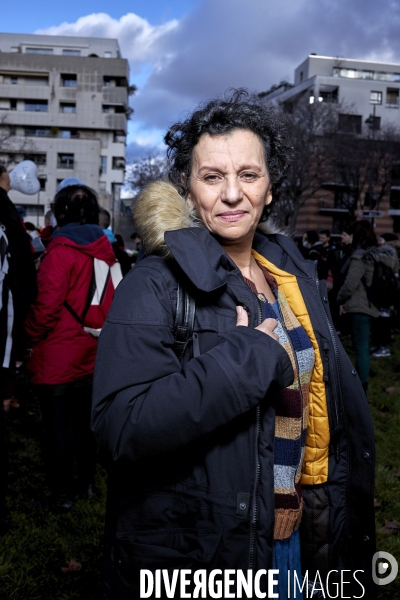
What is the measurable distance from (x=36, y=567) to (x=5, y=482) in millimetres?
581

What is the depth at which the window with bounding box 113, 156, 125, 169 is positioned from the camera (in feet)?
180

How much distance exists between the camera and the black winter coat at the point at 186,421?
4.85 feet

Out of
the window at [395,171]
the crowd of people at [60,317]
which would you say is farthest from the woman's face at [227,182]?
the window at [395,171]

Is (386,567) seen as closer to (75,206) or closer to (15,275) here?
(15,275)

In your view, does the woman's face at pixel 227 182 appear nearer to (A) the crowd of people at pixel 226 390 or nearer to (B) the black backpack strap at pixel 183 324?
(A) the crowd of people at pixel 226 390

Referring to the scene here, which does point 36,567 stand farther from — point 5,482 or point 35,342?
point 35,342

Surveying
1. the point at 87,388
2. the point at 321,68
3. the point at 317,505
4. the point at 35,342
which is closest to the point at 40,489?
the point at 87,388

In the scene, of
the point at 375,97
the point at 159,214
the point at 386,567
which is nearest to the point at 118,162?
the point at 375,97

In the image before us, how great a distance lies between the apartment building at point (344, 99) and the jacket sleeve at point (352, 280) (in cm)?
3977

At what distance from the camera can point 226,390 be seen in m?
1.47

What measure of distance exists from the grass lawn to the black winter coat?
191 centimetres

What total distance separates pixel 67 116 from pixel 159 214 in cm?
5677

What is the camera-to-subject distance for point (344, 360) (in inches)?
80.8

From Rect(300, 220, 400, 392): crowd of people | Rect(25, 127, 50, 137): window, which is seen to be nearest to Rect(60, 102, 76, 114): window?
Rect(25, 127, 50, 137): window
